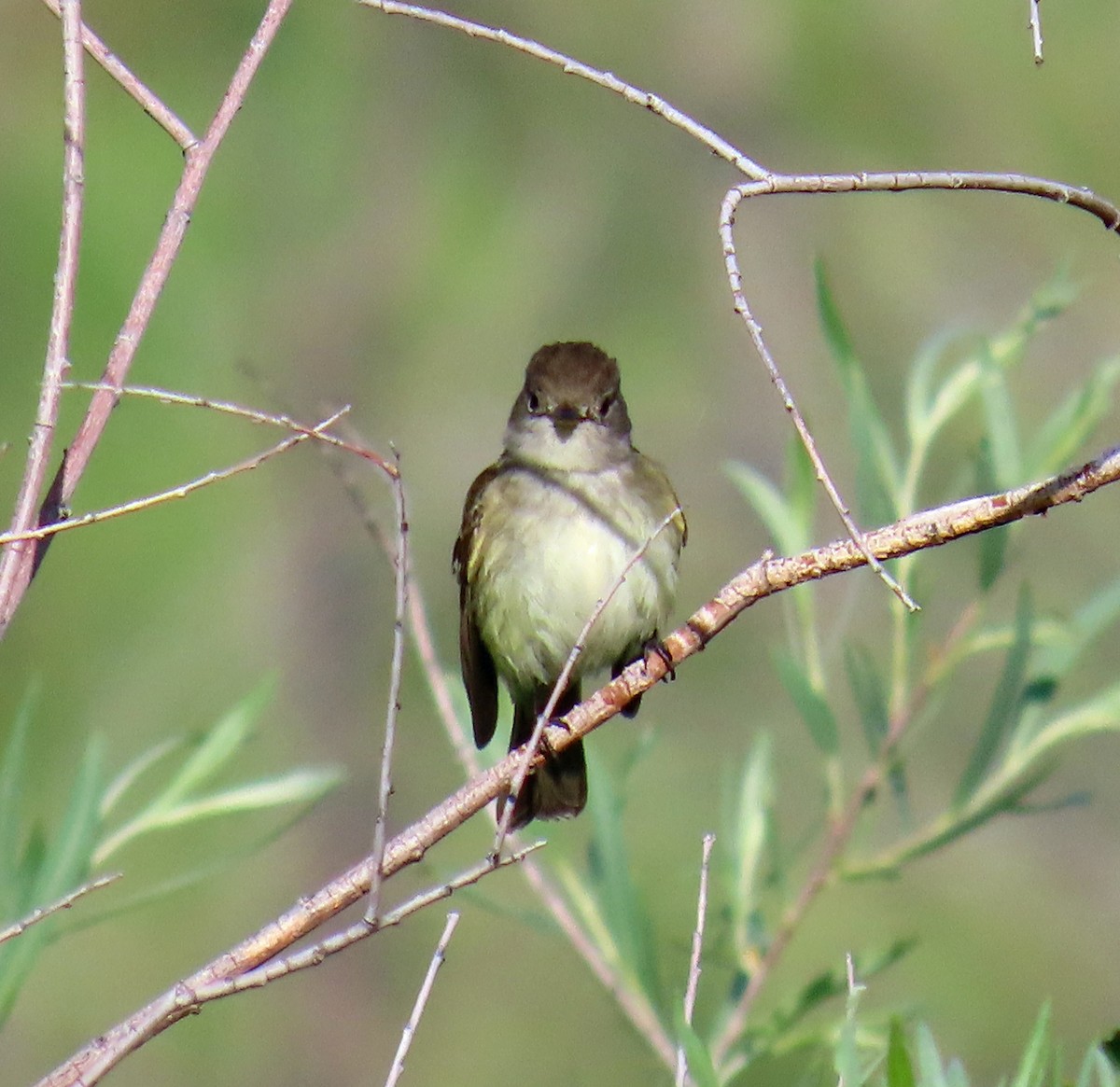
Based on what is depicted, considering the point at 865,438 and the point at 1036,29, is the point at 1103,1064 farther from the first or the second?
the point at 865,438

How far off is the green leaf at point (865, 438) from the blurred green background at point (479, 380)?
110 inches

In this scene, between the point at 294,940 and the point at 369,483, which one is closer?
the point at 294,940

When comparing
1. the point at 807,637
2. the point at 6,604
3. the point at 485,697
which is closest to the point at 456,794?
the point at 6,604

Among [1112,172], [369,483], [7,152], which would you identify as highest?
[7,152]

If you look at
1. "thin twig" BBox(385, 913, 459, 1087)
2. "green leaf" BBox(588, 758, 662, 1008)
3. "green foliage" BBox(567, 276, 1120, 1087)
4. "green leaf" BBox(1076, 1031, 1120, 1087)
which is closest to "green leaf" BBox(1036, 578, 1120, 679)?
"green foliage" BBox(567, 276, 1120, 1087)

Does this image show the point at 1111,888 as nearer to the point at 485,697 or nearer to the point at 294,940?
the point at 485,697

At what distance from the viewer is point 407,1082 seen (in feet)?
23.9

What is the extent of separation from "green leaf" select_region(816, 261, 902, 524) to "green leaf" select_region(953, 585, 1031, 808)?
0.36 metres

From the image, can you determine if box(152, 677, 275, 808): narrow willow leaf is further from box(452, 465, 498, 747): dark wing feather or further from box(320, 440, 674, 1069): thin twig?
box(452, 465, 498, 747): dark wing feather

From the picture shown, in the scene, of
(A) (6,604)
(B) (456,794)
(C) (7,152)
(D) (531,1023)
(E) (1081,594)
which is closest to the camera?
(A) (6,604)

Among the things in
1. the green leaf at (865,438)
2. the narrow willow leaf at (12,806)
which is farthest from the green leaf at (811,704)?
the narrow willow leaf at (12,806)

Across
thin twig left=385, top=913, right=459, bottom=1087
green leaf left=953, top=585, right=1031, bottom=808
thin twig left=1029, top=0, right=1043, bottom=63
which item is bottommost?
green leaf left=953, top=585, right=1031, bottom=808

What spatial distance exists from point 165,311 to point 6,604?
20.8 feet

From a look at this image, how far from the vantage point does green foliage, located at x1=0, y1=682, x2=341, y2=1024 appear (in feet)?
9.75
